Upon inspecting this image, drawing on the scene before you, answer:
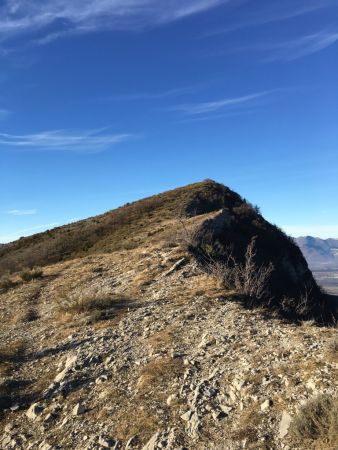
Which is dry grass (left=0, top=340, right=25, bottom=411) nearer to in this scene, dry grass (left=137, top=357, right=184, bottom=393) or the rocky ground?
the rocky ground

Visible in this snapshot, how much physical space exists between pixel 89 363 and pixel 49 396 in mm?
1463

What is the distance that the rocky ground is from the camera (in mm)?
7762

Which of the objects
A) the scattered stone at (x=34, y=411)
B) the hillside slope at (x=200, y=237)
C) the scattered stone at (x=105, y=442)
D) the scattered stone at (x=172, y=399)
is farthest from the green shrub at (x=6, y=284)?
the scattered stone at (x=105, y=442)

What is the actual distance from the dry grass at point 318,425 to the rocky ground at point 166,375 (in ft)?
0.72

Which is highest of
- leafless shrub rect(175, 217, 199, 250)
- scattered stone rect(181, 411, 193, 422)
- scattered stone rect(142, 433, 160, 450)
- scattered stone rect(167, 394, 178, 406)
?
leafless shrub rect(175, 217, 199, 250)

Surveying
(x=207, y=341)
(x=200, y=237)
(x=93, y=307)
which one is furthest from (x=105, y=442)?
(x=200, y=237)

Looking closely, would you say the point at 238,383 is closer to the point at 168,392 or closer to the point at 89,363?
the point at 168,392

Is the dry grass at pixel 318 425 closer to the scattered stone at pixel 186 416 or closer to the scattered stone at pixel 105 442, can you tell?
the scattered stone at pixel 186 416

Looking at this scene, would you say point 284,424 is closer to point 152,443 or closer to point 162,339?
point 152,443

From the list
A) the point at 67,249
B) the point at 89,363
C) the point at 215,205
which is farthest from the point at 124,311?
the point at 215,205

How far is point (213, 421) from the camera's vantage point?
7.86 m

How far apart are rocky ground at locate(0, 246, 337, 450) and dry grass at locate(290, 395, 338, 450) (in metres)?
0.22

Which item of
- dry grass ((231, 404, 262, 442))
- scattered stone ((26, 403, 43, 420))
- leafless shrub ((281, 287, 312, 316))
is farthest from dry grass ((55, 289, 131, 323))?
dry grass ((231, 404, 262, 442))

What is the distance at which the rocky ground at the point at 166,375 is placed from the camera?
7.76 meters
